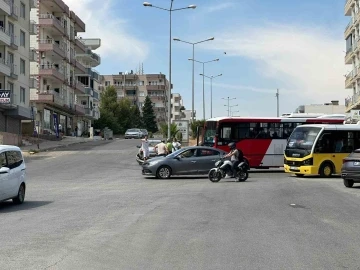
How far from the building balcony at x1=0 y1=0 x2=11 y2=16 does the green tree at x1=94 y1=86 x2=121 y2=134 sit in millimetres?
52470

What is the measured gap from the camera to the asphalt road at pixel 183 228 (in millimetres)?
8453

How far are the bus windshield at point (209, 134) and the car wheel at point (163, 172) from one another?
21.0 feet

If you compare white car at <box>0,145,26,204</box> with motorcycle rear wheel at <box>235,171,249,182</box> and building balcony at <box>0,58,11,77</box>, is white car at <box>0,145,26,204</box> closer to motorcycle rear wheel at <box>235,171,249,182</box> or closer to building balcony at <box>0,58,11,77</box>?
motorcycle rear wheel at <box>235,171,249,182</box>

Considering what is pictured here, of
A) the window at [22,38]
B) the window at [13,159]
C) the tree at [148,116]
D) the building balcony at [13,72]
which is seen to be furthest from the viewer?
the tree at [148,116]

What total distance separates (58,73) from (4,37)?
21.5 metres

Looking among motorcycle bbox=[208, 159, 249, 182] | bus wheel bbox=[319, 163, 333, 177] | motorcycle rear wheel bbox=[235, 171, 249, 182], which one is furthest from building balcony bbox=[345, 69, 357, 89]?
motorcycle bbox=[208, 159, 249, 182]

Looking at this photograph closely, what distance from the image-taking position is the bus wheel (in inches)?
1120

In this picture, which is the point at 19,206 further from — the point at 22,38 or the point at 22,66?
the point at 22,38

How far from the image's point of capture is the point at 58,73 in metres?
73.3

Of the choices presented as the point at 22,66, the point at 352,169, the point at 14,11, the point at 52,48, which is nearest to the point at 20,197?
the point at 352,169

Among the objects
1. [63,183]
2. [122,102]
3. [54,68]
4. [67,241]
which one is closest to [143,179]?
[63,183]

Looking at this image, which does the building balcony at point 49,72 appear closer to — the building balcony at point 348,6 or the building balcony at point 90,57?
the building balcony at point 90,57

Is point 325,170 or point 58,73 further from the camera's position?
point 58,73

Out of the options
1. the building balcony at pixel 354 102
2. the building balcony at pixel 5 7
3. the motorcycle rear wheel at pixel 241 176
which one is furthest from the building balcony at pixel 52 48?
the motorcycle rear wheel at pixel 241 176
